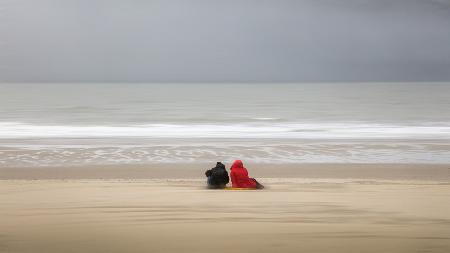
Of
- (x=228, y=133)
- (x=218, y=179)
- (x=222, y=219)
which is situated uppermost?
(x=228, y=133)

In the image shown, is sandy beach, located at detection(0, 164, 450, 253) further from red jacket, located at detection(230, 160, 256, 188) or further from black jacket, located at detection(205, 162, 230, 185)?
red jacket, located at detection(230, 160, 256, 188)

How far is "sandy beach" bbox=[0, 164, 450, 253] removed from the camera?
4.34 metres

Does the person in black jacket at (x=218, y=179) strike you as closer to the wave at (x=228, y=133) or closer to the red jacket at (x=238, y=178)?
the red jacket at (x=238, y=178)

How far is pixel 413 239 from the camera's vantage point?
4484 millimetres

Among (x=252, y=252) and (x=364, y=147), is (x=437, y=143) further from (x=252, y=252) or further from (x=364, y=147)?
(x=252, y=252)

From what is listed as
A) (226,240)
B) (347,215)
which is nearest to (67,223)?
(226,240)

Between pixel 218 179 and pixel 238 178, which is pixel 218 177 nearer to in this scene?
pixel 218 179

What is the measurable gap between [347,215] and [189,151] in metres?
9.28

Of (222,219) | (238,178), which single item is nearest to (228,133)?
(238,178)

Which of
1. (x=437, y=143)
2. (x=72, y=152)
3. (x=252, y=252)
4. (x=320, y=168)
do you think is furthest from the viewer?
(x=437, y=143)

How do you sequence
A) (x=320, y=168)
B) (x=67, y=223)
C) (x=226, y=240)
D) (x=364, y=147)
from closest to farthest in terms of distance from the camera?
(x=226, y=240) → (x=67, y=223) → (x=320, y=168) → (x=364, y=147)

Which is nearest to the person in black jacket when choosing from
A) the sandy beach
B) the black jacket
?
the black jacket

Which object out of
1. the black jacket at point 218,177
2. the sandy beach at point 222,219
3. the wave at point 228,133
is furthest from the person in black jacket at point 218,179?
the wave at point 228,133

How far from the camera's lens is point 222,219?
5.21 metres
